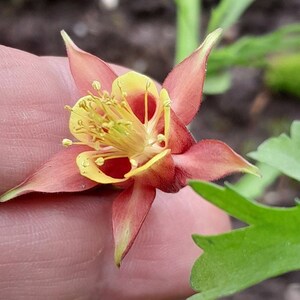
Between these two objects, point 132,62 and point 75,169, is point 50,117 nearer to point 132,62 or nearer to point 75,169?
point 75,169

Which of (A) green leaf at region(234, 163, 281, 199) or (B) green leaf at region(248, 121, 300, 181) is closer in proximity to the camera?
(B) green leaf at region(248, 121, 300, 181)

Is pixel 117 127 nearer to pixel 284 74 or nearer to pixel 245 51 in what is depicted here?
pixel 245 51

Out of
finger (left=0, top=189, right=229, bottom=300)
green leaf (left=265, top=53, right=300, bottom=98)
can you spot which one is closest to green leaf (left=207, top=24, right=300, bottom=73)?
finger (left=0, top=189, right=229, bottom=300)

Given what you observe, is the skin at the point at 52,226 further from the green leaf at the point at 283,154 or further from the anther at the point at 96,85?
the green leaf at the point at 283,154

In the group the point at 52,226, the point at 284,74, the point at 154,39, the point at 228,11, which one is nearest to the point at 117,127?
the point at 52,226

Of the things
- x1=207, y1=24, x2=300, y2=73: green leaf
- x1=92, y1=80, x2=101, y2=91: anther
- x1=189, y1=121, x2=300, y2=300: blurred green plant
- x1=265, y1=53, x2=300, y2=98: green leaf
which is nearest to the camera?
x1=189, y1=121, x2=300, y2=300: blurred green plant

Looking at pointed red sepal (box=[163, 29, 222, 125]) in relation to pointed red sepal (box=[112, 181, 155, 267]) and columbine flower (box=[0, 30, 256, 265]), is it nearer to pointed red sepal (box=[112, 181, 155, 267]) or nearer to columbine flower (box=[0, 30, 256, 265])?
columbine flower (box=[0, 30, 256, 265])

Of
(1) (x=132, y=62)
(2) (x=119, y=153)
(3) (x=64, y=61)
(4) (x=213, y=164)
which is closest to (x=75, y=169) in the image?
(2) (x=119, y=153)
